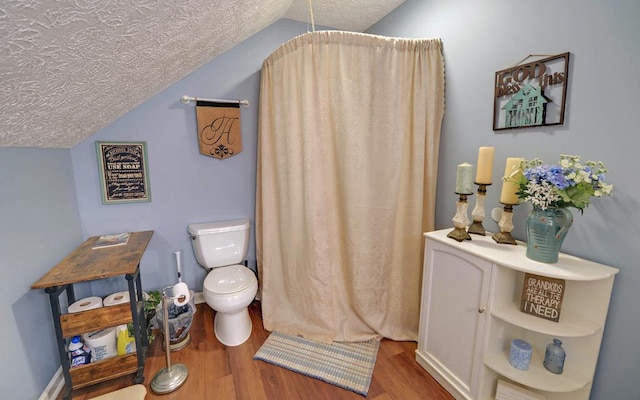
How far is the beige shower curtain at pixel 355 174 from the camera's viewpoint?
1.68m

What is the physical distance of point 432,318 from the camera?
1.57 metres

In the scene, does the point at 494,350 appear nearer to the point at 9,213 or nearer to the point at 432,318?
the point at 432,318

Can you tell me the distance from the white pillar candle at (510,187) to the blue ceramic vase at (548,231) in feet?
0.53

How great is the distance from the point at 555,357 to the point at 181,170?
2.60m

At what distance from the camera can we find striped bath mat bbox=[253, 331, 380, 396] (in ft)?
5.10

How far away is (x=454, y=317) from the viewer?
1431 millimetres

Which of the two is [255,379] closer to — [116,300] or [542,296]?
[116,300]

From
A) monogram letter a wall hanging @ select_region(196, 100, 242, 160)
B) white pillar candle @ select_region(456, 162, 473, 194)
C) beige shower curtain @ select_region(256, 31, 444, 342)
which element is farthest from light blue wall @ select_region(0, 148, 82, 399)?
white pillar candle @ select_region(456, 162, 473, 194)

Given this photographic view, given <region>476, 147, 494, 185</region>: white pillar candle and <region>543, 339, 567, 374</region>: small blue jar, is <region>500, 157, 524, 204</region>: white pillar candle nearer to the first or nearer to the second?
<region>476, 147, 494, 185</region>: white pillar candle

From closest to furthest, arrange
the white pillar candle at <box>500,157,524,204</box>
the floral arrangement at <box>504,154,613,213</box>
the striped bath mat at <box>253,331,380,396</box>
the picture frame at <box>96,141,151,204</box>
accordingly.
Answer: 1. the floral arrangement at <box>504,154,613,213</box>
2. the white pillar candle at <box>500,157,524,204</box>
3. the striped bath mat at <box>253,331,380,396</box>
4. the picture frame at <box>96,141,151,204</box>

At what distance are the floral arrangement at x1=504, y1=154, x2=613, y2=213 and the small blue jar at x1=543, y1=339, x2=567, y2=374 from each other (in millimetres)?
673

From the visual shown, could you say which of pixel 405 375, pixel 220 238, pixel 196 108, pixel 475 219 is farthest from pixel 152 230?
pixel 475 219

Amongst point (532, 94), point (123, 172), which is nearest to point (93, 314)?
point (123, 172)

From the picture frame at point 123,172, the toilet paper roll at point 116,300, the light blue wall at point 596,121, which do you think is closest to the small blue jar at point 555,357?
the light blue wall at point 596,121
